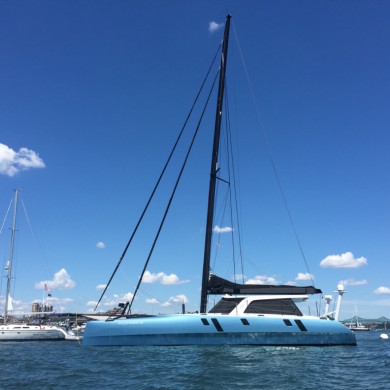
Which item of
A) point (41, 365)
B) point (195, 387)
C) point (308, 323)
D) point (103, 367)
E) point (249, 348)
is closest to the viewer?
point (195, 387)

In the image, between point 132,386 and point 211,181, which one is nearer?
point 132,386

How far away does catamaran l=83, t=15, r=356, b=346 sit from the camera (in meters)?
21.3

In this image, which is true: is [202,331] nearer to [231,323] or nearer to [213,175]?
[231,323]

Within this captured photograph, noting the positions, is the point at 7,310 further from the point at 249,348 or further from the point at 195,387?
the point at 195,387

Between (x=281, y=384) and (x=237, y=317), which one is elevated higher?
(x=237, y=317)

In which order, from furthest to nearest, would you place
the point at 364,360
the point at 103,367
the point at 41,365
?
1. the point at 364,360
2. the point at 41,365
3. the point at 103,367

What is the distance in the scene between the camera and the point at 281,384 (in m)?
12.6

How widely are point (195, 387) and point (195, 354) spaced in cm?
658

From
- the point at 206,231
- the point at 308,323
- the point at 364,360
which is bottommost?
the point at 364,360

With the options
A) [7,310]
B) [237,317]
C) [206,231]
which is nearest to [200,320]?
[237,317]

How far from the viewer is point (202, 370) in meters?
14.7

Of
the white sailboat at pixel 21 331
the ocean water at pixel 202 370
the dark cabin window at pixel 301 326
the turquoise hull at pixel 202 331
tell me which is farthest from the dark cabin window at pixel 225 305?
the white sailboat at pixel 21 331

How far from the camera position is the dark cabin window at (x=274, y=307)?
2311 centimetres

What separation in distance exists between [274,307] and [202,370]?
9.70 metres
